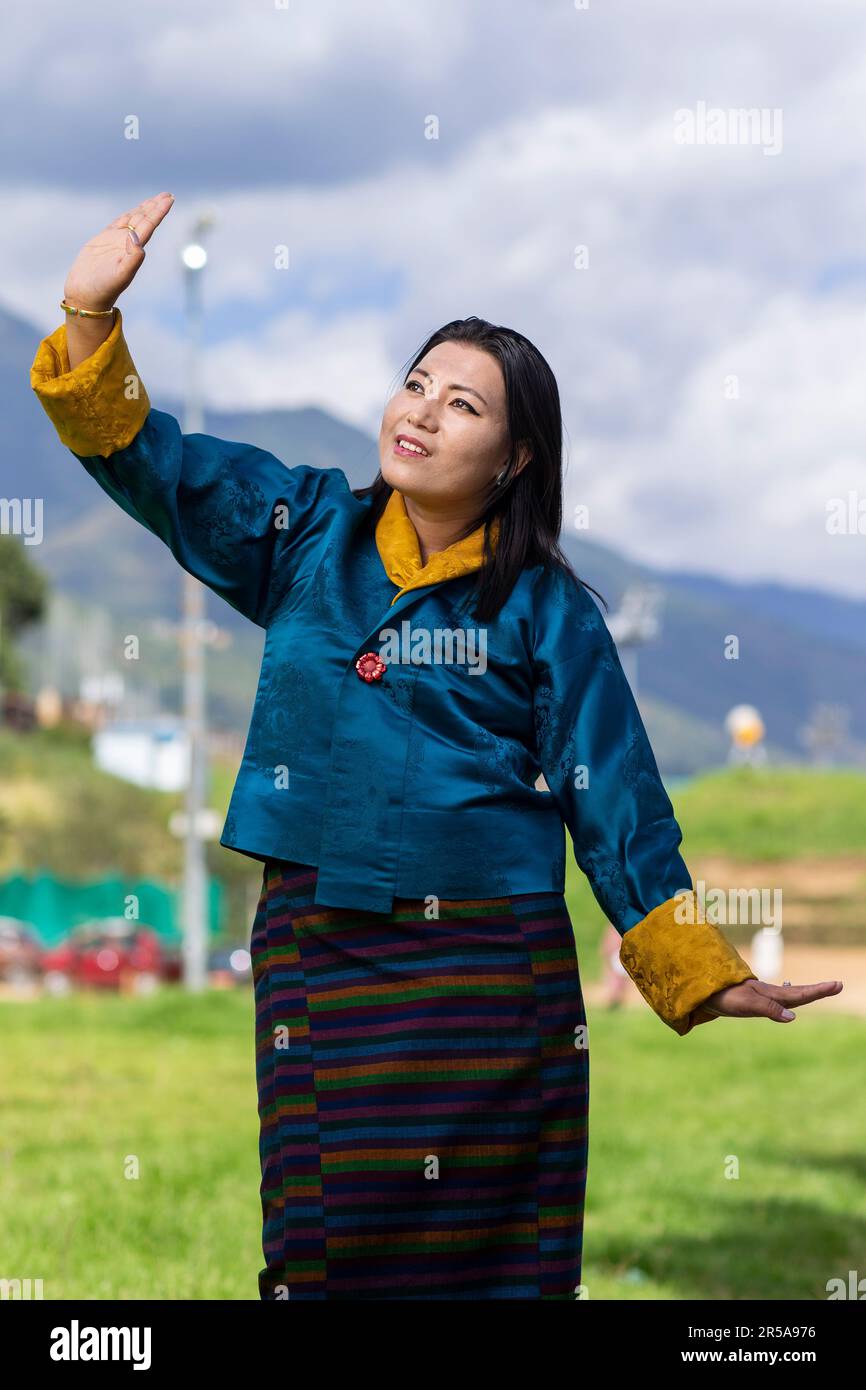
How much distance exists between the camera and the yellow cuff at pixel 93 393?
2824 millimetres

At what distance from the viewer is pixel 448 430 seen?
9.54ft

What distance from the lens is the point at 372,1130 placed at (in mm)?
2748

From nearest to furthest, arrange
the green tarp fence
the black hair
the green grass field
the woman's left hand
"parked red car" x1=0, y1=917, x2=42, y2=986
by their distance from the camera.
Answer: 1. the woman's left hand
2. the black hair
3. the green grass field
4. "parked red car" x1=0, y1=917, x2=42, y2=986
5. the green tarp fence

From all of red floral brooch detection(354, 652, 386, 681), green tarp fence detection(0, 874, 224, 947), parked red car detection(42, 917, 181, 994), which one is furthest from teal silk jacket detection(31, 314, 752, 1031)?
green tarp fence detection(0, 874, 224, 947)

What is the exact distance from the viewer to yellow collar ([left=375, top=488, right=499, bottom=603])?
291 cm

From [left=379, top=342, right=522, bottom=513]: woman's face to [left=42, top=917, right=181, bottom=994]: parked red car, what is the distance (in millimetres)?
22958

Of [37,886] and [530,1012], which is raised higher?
[37,886]

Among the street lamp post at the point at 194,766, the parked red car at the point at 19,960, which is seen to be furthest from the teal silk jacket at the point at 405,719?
the parked red car at the point at 19,960

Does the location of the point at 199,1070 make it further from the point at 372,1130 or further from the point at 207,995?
the point at 372,1130

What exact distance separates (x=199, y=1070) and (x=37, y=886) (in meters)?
23.8

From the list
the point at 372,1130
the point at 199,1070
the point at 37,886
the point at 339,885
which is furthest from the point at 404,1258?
the point at 37,886

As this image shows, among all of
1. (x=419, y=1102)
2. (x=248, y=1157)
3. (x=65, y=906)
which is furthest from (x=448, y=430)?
(x=65, y=906)

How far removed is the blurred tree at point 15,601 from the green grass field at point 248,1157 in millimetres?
38459

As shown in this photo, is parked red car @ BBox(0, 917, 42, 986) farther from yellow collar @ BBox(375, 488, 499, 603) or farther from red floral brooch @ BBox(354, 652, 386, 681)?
red floral brooch @ BBox(354, 652, 386, 681)
